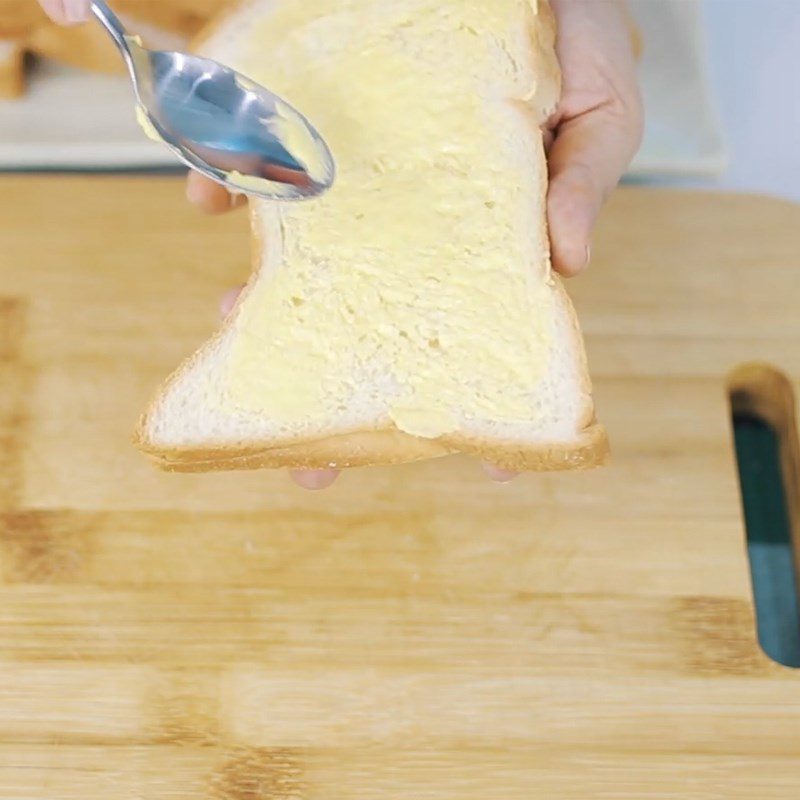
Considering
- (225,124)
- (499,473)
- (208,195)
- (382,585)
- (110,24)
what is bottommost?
(382,585)

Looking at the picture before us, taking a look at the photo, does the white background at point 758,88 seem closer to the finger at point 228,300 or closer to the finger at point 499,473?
the finger at point 499,473

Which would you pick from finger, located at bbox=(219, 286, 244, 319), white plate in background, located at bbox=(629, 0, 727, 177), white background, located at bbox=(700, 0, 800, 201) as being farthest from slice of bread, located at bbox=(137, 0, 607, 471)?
white background, located at bbox=(700, 0, 800, 201)

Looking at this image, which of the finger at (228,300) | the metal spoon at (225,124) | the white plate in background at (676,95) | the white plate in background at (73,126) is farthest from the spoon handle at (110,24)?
the white plate in background at (676,95)

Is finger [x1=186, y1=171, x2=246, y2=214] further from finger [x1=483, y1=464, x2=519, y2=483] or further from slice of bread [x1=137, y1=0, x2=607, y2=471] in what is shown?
finger [x1=483, y1=464, x2=519, y2=483]

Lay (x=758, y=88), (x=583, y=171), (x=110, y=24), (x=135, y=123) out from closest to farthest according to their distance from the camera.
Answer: (x=110, y=24)
(x=583, y=171)
(x=135, y=123)
(x=758, y=88)

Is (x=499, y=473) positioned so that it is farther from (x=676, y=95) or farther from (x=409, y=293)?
(x=676, y=95)

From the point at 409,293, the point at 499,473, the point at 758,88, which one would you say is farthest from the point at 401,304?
the point at 758,88

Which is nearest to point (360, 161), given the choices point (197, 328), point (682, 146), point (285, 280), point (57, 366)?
point (285, 280)
